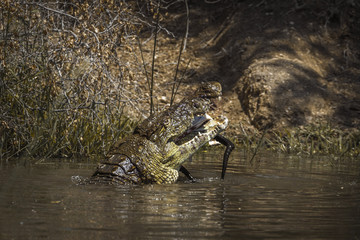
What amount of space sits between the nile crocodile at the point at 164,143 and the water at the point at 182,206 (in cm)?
19

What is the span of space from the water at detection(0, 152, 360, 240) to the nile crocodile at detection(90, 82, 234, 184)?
189mm

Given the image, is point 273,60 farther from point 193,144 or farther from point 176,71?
point 193,144

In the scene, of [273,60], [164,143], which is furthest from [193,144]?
[273,60]

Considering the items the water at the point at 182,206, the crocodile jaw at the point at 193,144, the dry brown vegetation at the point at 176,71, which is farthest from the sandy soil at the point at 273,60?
the crocodile jaw at the point at 193,144

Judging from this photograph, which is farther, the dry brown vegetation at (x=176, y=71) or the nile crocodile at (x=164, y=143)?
the dry brown vegetation at (x=176, y=71)

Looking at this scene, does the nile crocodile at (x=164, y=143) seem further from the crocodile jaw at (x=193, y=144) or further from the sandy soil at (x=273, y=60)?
the sandy soil at (x=273, y=60)

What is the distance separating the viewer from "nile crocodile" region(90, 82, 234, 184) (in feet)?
17.0

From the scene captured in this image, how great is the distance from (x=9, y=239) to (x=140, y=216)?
36.0 inches

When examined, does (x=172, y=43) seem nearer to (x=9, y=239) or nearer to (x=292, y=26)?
(x=292, y=26)

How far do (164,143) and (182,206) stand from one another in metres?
1.18

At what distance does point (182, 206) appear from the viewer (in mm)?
4188

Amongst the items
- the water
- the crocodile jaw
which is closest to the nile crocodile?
the crocodile jaw

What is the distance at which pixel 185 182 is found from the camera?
5574 millimetres

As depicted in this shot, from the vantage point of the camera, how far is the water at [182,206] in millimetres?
3340
